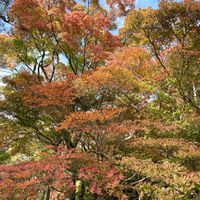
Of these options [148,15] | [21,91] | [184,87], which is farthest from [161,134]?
[21,91]

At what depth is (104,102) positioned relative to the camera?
9.18 metres

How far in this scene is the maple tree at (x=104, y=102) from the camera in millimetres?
6336

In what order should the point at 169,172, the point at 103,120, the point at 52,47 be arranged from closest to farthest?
the point at 169,172 → the point at 103,120 → the point at 52,47

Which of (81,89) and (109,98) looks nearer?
(81,89)

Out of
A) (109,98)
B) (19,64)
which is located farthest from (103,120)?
(19,64)

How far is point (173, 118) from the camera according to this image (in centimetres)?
821

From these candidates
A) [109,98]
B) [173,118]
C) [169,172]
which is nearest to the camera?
[169,172]

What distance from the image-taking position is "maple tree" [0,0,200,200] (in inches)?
249

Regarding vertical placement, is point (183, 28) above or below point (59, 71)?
below

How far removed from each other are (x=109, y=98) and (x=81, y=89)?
1231 millimetres

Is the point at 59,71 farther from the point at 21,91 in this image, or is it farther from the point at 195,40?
the point at 195,40

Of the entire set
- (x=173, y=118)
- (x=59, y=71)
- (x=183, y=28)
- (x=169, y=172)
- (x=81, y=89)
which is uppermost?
(x=59, y=71)

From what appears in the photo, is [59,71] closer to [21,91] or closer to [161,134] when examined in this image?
[21,91]

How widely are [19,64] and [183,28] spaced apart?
6844 millimetres
